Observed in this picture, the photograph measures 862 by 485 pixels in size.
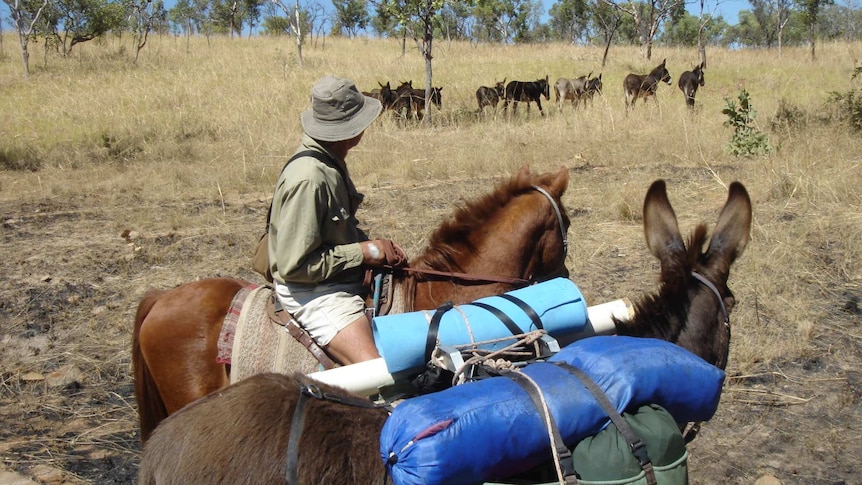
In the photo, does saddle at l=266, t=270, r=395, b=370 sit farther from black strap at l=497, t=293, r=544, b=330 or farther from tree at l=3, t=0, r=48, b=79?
tree at l=3, t=0, r=48, b=79

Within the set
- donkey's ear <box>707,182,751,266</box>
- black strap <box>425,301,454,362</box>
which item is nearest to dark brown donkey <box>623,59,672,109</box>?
donkey's ear <box>707,182,751,266</box>

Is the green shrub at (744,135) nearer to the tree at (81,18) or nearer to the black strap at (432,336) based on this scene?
the black strap at (432,336)

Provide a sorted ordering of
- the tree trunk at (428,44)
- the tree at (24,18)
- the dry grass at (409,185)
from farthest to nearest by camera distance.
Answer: the tree at (24,18), the tree trunk at (428,44), the dry grass at (409,185)

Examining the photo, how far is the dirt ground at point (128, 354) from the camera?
397cm

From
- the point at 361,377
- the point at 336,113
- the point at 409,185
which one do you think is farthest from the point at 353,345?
the point at 409,185

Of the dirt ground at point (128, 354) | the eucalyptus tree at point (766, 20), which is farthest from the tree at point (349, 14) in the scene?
the dirt ground at point (128, 354)

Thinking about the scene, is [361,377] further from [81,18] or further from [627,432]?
[81,18]

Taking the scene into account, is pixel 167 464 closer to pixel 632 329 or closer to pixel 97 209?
pixel 632 329

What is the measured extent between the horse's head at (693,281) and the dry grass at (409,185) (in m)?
1.40

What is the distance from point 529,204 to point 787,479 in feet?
6.63

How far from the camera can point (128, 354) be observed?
216 inches

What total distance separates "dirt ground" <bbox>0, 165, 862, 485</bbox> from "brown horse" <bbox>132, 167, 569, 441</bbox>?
2.86 ft

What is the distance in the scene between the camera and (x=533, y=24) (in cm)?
7231

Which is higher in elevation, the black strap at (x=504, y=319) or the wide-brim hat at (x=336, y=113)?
the wide-brim hat at (x=336, y=113)
